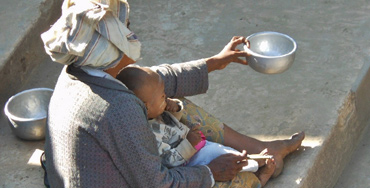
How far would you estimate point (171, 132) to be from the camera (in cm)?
272

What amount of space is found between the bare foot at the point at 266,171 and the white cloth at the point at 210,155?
0.08 meters

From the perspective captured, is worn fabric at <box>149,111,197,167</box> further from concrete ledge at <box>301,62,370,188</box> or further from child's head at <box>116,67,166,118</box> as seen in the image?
concrete ledge at <box>301,62,370,188</box>

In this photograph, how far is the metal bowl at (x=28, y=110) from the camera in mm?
3197

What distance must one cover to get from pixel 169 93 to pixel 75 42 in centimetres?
87

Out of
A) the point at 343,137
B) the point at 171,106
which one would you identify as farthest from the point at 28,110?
the point at 343,137

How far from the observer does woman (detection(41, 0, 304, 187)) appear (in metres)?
2.21

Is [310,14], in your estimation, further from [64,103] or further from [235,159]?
[64,103]

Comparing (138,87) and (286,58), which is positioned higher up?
(138,87)

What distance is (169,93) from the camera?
117 inches

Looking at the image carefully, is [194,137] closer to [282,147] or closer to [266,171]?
[266,171]

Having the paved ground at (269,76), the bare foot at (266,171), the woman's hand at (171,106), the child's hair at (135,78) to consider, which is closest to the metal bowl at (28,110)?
the paved ground at (269,76)

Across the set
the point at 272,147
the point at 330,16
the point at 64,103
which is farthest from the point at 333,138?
the point at 64,103

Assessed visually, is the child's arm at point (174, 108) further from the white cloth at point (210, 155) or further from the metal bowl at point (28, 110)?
the metal bowl at point (28, 110)

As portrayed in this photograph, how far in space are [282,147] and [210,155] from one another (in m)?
0.48
